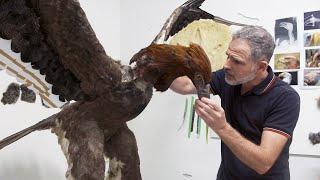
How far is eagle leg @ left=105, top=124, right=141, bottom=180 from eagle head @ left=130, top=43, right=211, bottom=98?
24 cm

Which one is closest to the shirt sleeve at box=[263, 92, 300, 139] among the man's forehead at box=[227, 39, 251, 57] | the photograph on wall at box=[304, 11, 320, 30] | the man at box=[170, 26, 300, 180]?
the man at box=[170, 26, 300, 180]

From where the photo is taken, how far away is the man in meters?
1.11

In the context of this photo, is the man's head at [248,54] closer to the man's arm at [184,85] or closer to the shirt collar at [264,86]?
the shirt collar at [264,86]

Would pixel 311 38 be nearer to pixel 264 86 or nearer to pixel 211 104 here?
pixel 264 86

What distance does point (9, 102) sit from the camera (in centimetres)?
135

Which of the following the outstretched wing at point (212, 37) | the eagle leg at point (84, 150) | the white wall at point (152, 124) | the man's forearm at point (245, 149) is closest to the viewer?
the eagle leg at point (84, 150)

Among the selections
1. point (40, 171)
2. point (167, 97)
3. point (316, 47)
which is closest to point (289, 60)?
point (316, 47)

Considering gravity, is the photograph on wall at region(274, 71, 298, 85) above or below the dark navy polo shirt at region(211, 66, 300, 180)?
above

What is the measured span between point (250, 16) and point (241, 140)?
3.08 ft

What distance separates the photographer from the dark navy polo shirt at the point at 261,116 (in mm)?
1201

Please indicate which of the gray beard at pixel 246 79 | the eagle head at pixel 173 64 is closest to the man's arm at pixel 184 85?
the gray beard at pixel 246 79

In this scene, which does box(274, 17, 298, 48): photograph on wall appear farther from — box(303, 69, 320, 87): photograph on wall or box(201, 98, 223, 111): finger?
box(201, 98, 223, 111): finger

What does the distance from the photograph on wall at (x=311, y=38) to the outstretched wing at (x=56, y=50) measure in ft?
3.50

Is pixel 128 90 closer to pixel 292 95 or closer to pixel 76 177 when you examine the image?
pixel 76 177
